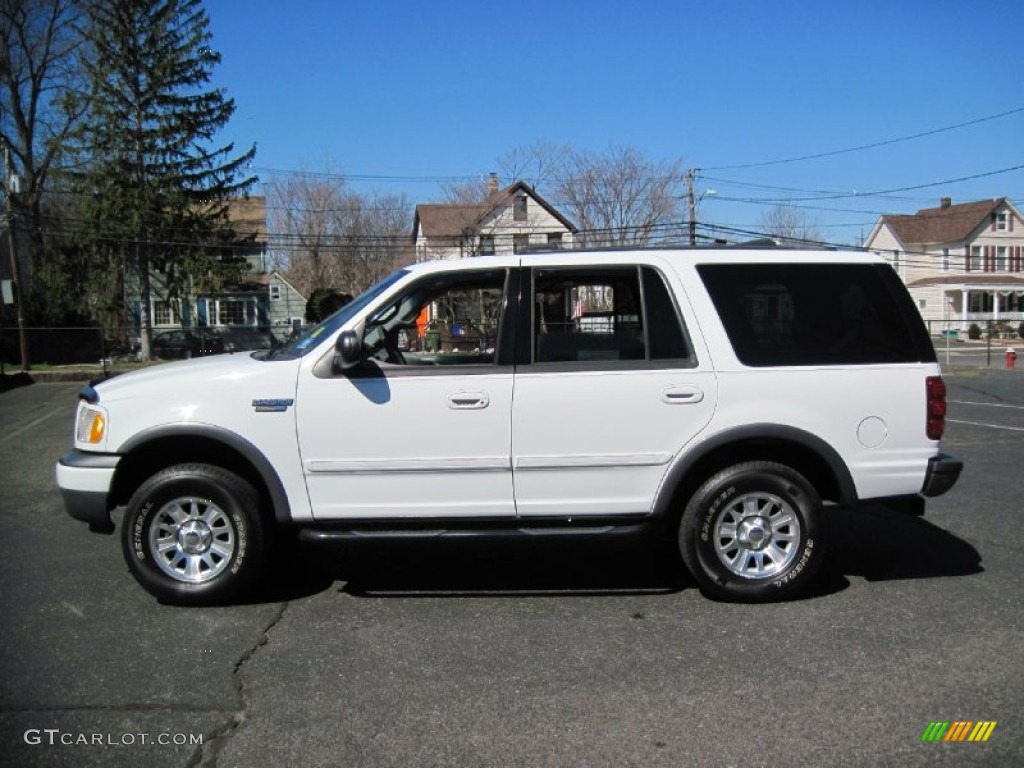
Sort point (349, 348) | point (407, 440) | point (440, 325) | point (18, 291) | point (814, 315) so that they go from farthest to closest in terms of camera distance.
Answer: point (18, 291)
point (440, 325)
point (814, 315)
point (407, 440)
point (349, 348)

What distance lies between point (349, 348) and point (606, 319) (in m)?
1.55

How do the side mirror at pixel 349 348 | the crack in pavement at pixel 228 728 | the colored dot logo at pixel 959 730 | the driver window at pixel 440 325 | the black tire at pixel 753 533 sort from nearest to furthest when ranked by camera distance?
the crack in pavement at pixel 228 728 → the colored dot logo at pixel 959 730 → the side mirror at pixel 349 348 → the black tire at pixel 753 533 → the driver window at pixel 440 325

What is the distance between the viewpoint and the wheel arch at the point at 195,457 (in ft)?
14.7

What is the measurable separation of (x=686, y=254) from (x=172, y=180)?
39339 millimetres

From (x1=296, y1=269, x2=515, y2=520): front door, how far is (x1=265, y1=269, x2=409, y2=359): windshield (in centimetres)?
19

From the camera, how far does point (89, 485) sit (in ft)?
14.9

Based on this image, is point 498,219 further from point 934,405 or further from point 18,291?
point 934,405

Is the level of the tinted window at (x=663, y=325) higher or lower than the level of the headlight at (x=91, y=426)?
higher

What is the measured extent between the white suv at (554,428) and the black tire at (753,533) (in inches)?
0.4

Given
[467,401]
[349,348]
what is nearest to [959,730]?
[467,401]

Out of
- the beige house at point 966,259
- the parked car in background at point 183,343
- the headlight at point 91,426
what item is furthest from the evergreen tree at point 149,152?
the beige house at point 966,259

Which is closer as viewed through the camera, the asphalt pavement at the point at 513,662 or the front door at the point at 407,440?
the asphalt pavement at the point at 513,662

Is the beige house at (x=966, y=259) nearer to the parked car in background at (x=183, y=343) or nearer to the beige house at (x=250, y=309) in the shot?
the beige house at (x=250, y=309)

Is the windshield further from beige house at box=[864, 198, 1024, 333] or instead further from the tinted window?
beige house at box=[864, 198, 1024, 333]
